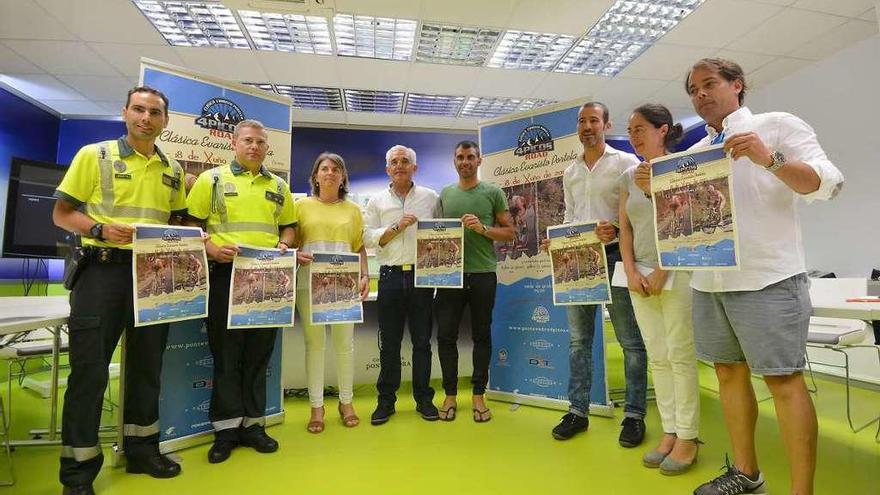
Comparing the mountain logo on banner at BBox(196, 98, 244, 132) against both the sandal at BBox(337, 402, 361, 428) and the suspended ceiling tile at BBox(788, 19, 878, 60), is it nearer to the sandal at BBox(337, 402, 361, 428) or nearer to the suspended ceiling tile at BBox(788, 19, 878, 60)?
the sandal at BBox(337, 402, 361, 428)

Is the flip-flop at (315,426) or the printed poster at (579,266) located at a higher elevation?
the printed poster at (579,266)

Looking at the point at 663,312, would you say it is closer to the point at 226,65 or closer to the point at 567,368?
the point at 567,368

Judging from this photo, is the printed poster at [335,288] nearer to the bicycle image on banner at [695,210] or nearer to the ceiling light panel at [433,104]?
the bicycle image on banner at [695,210]

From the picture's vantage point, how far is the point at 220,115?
111 inches

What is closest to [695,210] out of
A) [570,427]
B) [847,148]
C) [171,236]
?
[570,427]

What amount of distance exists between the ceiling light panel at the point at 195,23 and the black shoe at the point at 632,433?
4.91 m

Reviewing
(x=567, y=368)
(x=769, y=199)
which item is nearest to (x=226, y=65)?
(x=567, y=368)

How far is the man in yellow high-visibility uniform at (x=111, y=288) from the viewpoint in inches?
73.3

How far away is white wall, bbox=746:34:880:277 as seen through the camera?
4477mm

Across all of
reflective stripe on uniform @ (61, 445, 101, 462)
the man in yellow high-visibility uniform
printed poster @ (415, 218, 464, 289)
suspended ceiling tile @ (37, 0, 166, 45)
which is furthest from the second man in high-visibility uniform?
suspended ceiling tile @ (37, 0, 166, 45)

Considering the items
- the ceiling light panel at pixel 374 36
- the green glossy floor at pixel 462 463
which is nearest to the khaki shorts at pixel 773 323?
the green glossy floor at pixel 462 463

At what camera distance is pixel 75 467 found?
73.3 inches

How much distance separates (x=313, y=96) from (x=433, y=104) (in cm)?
172

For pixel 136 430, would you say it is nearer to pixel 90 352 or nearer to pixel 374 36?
pixel 90 352
